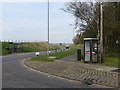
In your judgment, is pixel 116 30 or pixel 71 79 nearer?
pixel 71 79

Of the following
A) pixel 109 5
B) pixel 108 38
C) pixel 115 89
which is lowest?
pixel 115 89

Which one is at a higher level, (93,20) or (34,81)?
(93,20)

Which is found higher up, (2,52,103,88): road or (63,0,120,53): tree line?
(63,0,120,53): tree line

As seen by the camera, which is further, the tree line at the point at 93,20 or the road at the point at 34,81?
the tree line at the point at 93,20

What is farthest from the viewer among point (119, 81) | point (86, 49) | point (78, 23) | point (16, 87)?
point (78, 23)

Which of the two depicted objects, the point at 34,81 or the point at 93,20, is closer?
the point at 34,81

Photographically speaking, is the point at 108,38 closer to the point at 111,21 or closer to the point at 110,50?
the point at 110,50

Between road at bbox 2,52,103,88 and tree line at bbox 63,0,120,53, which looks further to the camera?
tree line at bbox 63,0,120,53

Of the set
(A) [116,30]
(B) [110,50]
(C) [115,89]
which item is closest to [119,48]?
(B) [110,50]

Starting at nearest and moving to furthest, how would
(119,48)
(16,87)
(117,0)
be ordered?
(16,87) < (117,0) < (119,48)

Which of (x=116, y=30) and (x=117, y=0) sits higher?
(x=117, y=0)

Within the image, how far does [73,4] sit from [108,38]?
652cm

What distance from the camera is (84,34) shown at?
40844mm

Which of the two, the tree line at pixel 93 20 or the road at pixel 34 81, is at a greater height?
the tree line at pixel 93 20
